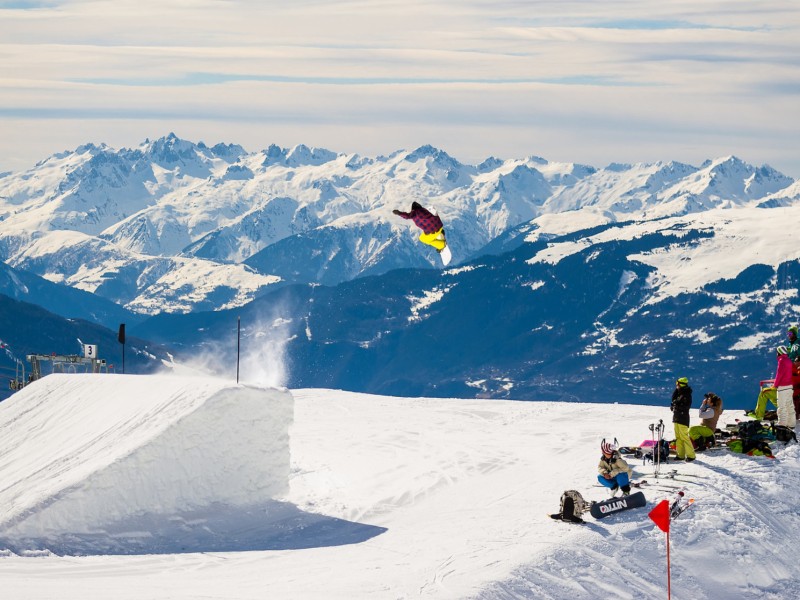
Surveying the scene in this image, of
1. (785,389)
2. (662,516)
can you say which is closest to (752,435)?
(785,389)

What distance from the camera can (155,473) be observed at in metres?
28.2

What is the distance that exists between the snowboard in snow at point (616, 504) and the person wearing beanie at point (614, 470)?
0.70 meters

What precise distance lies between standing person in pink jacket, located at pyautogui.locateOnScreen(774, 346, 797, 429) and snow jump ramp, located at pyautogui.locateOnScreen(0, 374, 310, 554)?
1298cm

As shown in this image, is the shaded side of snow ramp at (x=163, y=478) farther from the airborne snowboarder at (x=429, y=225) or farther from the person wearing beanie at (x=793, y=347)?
the person wearing beanie at (x=793, y=347)

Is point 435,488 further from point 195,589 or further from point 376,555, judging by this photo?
point 195,589

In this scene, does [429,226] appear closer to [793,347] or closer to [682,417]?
[682,417]

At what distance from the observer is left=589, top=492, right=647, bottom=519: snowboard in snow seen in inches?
1008

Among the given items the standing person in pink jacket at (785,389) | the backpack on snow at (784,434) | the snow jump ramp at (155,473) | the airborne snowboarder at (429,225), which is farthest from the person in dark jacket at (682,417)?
the snow jump ramp at (155,473)

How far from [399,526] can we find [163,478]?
5729 mm

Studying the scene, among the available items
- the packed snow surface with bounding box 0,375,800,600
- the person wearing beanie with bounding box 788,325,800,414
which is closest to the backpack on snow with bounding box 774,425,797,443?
the packed snow surface with bounding box 0,375,800,600

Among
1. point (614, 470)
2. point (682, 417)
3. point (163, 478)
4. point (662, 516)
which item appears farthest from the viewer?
point (682, 417)

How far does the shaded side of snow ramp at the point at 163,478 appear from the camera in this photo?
86.7 feet

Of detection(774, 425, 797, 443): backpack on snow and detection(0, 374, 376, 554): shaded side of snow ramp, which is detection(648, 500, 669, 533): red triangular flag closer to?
detection(0, 374, 376, 554): shaded side of snow ramp

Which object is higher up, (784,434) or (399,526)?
(784,434)
